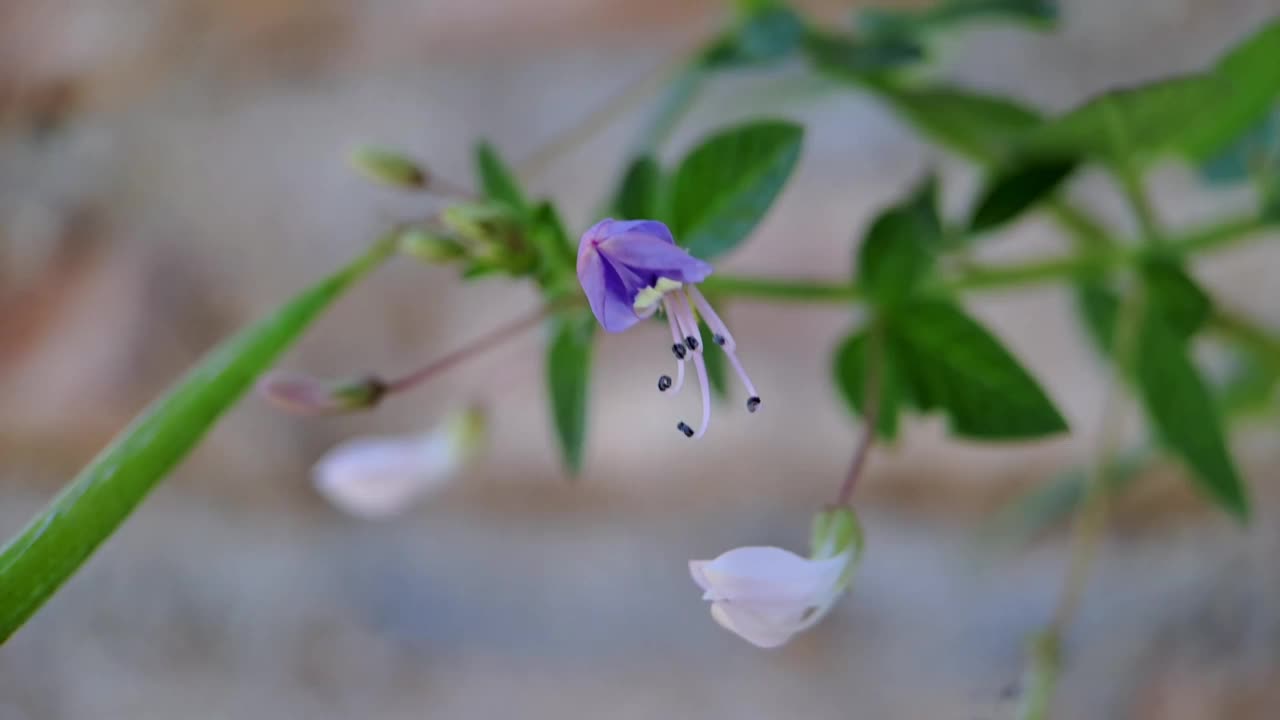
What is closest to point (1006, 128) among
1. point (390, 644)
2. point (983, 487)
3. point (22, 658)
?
point (983, 487)

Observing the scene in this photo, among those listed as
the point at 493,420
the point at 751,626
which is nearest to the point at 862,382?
the point at 751,626

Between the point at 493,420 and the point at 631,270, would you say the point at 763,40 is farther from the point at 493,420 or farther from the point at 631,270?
the point at 493,420

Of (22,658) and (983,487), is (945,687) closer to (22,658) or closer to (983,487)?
(983,487)

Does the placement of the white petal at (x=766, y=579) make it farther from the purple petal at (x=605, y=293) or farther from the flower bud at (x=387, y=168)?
the flower bud at (x=387, y=168)

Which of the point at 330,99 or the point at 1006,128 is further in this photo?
the point at 330,99

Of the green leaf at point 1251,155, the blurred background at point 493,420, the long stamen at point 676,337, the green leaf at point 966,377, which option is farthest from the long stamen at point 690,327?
the blurred background at point 493,420

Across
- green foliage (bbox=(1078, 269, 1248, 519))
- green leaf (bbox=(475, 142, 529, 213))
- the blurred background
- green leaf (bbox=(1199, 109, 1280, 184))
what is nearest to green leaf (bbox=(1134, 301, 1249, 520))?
green foliage (bbox=(1078, 269, 1248, 519))

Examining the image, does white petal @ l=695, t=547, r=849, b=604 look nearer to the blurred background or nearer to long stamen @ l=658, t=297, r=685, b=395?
long stamen @ l=658, t=297, r=685, b=395
